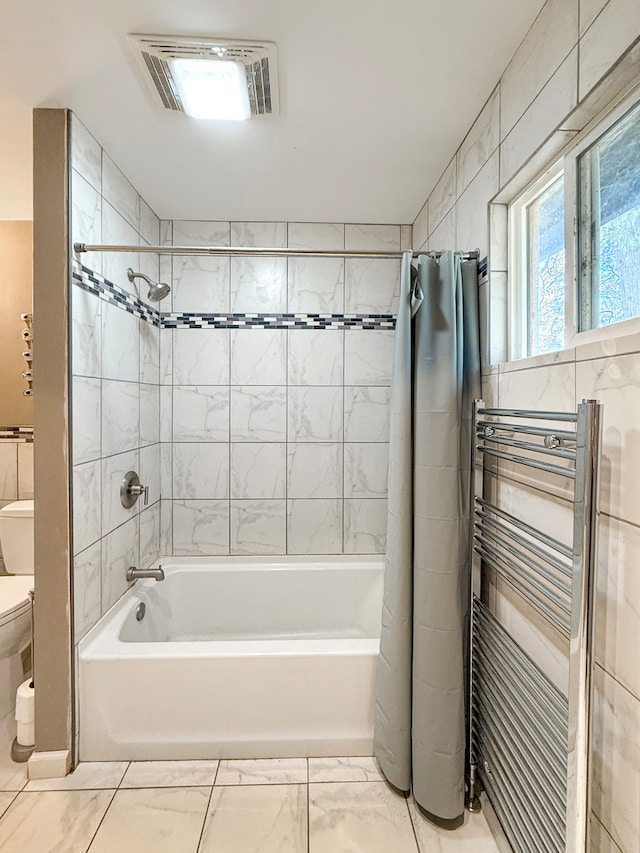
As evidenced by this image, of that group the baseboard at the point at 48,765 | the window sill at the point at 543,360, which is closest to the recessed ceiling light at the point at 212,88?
the window sill at the point at 543,360

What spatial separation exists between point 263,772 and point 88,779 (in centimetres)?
60

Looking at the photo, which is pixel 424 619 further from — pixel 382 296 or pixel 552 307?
pixel 382 296

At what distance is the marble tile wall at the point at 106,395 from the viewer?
1.70m

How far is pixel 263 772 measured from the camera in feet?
5.45

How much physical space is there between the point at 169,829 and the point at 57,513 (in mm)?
1052

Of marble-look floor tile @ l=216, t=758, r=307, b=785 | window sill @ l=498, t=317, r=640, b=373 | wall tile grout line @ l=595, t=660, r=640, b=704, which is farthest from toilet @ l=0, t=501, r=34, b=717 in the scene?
window sill @ l=498, t=317, r=640, b=373

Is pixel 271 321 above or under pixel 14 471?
above

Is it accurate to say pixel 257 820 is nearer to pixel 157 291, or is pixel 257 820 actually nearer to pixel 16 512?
pixel 16 512

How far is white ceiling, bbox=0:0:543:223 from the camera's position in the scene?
48.1 inches

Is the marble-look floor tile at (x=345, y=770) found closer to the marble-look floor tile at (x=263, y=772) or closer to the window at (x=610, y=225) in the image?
the marble-look floor tile at (x=263, y=772)

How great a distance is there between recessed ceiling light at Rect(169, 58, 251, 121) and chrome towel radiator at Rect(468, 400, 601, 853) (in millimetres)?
1248

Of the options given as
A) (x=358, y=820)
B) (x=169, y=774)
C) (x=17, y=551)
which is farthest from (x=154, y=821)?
(x=17, y=551)

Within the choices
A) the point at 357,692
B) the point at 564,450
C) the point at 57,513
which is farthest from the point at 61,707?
the point at 564,450

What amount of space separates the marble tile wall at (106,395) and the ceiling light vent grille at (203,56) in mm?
431
